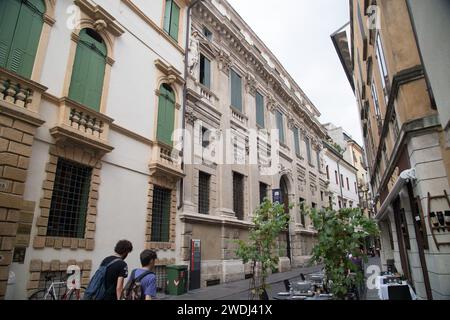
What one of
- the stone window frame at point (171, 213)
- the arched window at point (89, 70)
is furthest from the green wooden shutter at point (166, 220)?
the arched window at point (89, 70)

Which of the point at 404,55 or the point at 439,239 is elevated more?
the point at 404,55

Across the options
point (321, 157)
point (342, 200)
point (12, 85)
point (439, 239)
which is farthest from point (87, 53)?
point (342, 200)

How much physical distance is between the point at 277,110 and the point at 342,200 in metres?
19.9

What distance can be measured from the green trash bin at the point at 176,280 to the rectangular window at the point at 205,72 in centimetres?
965

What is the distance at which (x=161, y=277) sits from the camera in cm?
1075

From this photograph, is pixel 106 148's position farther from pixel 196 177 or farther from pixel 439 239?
pixel 439 239

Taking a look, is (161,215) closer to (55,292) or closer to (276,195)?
(55,292)

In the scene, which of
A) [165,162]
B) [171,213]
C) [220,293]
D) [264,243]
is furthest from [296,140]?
[264,243]

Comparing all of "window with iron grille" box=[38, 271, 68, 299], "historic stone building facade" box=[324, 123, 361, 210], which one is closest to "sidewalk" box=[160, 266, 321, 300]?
"window with iron grille" box=[38, 271, 68, 299]

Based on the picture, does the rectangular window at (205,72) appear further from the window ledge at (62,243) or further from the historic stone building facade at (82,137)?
the window ledge at (62,243)

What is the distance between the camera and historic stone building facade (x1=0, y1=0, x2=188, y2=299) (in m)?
6.78

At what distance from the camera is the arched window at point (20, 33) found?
709 cm

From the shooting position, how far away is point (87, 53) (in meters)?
9.34

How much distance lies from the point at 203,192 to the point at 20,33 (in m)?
9.37
